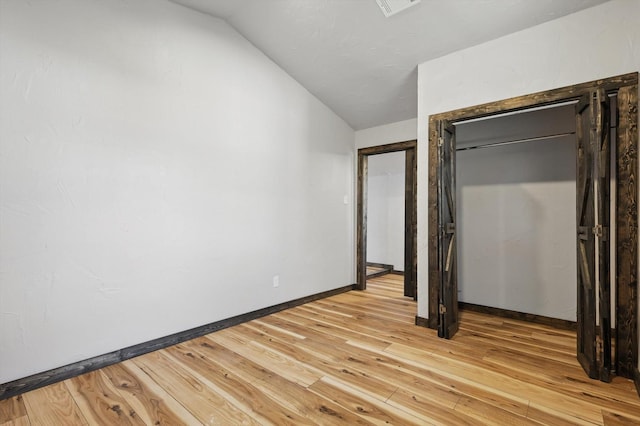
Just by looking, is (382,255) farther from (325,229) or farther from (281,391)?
(281,391)

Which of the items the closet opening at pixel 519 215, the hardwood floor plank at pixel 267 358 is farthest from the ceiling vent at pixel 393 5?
the hardwood floor plank at pixel 267 358

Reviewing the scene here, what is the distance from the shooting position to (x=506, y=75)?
8.71 ft

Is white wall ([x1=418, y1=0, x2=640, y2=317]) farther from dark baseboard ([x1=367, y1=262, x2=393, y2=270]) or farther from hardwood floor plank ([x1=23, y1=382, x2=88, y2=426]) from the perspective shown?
dark baseboard ([x1=367, y1=262, x2=393, y2=270])

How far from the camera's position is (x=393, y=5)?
2.56 metres

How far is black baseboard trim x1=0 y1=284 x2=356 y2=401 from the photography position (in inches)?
76.9

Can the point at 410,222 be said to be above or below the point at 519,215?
below

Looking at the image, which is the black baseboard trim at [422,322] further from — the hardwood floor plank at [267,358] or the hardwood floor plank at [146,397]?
the hardwood floor plank at [146,397]

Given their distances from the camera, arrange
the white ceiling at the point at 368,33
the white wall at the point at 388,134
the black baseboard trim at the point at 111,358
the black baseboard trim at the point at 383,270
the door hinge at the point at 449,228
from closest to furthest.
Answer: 1. the black baseboard trim at the point at 111,358
2. the white ceiling at the point at 368,33
3. the door hinge at the point at 449,228
4. the white wall at the point at 388,134
5. the black baseboard trim at the point at 383,270

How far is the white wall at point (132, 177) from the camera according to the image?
6.58 ft

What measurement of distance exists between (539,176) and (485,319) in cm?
166

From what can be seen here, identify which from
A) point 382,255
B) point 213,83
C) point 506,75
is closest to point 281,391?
point 213,83

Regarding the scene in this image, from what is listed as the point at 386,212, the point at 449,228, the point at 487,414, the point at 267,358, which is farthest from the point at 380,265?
the point at 487,414

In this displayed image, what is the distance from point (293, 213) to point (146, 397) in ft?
7.73

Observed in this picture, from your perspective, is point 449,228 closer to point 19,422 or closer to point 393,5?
point 393,5
